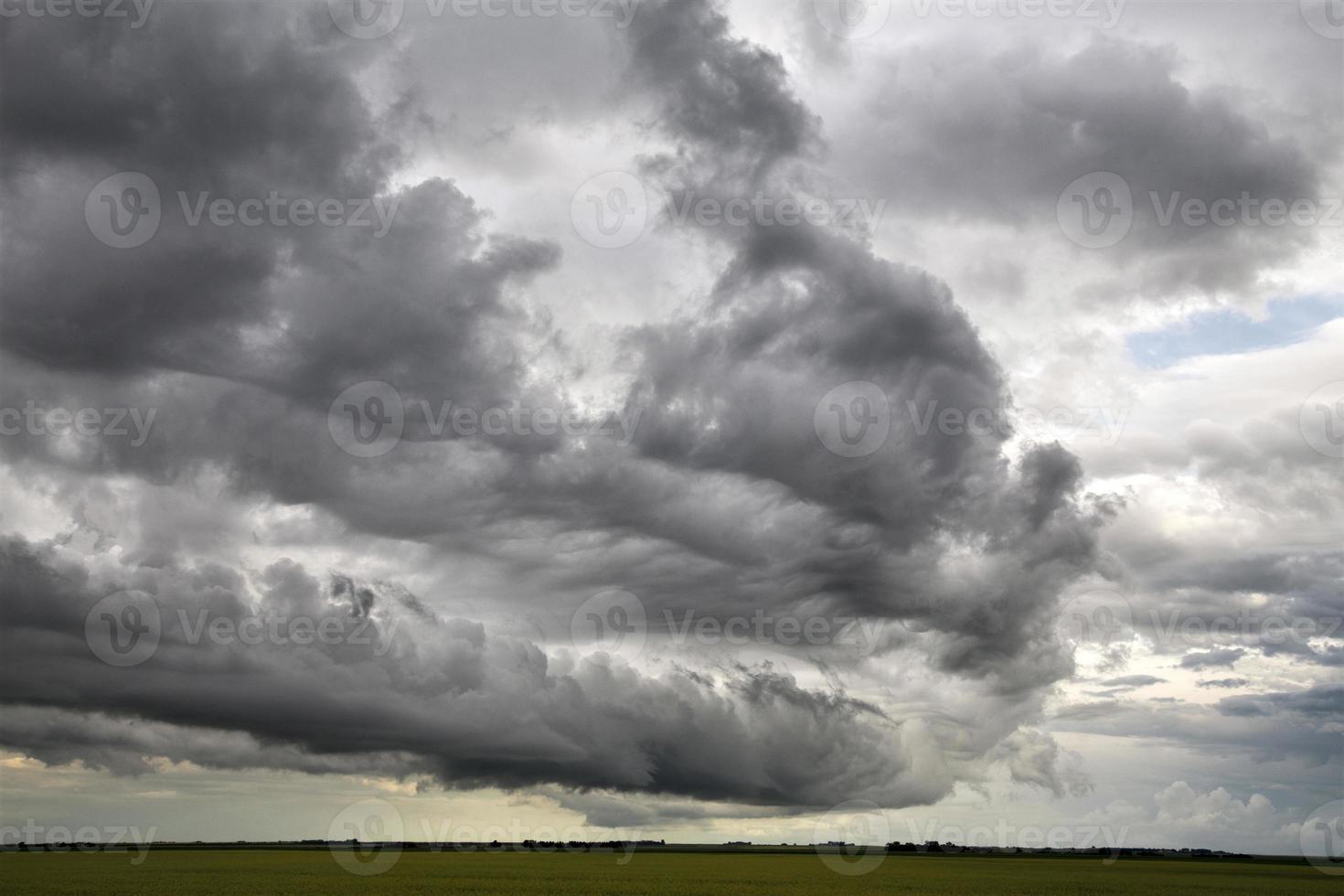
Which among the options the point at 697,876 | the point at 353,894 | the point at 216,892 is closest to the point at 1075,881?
the point at 697,876

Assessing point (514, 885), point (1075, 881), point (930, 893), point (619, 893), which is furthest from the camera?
point (1075, 881)

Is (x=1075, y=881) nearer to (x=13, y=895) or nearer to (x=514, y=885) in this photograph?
(x=514, y=885)

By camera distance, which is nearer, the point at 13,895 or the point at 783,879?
the point at 13,895

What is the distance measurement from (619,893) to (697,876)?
1419 inches

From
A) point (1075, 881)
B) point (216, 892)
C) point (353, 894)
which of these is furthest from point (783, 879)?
point (216, 892)

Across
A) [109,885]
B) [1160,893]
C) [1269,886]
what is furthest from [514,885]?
[1269,886]

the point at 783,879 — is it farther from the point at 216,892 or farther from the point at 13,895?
the point at 13,895

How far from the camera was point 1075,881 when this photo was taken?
108000 millimetres

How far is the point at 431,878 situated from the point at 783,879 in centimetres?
3460

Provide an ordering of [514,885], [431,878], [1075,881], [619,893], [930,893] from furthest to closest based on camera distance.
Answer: [1075,881] → [431,878] → [514,885] → [930,893] → [619,893]

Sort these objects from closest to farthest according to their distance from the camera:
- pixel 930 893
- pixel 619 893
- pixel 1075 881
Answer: pixel 619 893, pixel 930 893, pixel 1075 881

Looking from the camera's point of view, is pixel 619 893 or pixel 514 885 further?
pixel 514 885

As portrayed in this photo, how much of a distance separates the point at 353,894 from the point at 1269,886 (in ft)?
286

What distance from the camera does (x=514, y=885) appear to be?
291 ft
